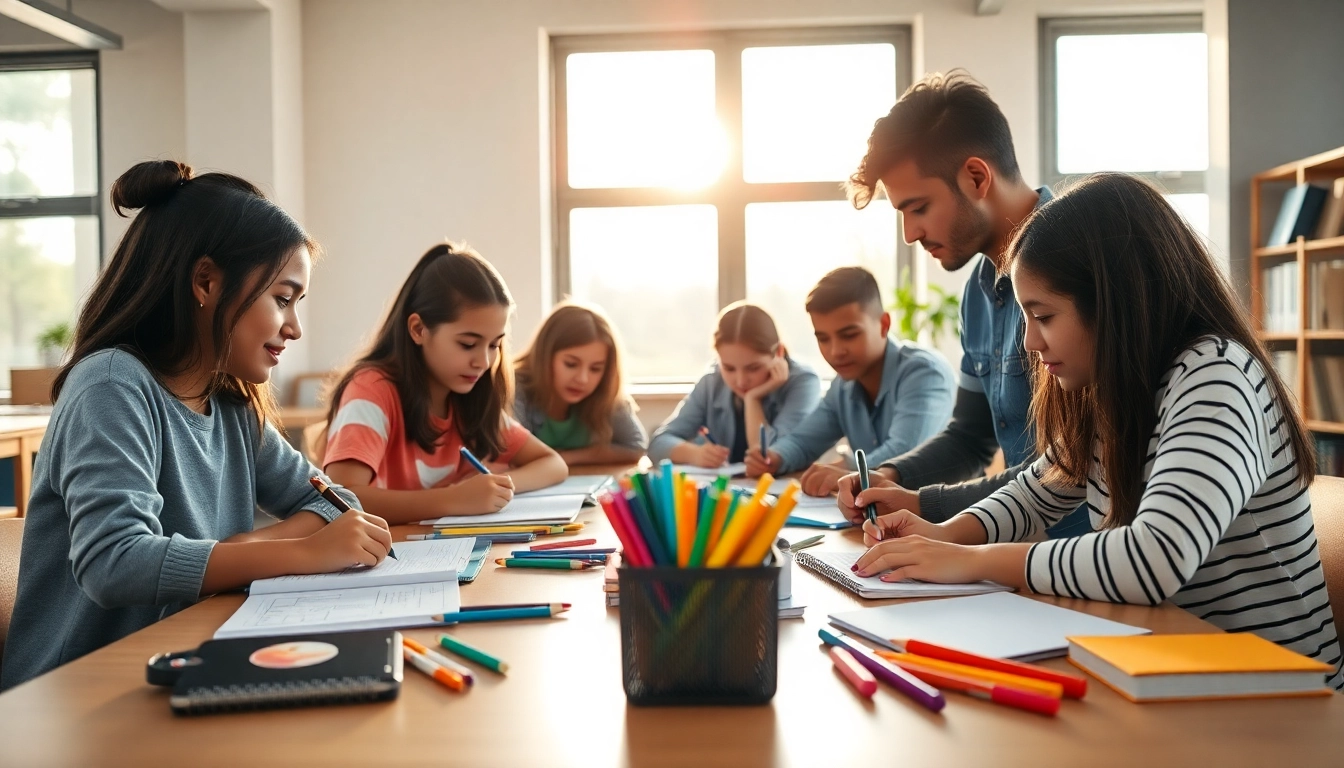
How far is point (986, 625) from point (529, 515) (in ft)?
2.84

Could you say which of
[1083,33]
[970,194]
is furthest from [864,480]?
[1083,33]

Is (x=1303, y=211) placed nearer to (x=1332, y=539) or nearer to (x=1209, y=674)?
(x=1332, y=539)

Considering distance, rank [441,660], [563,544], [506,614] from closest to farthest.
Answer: [441,660]
[506,614]
[563,544]

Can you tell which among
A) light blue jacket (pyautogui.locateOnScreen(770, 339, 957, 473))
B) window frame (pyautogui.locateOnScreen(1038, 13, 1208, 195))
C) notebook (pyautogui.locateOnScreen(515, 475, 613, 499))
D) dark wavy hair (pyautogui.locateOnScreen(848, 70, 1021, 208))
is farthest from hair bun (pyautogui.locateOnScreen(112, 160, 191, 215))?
window frame (pyautogui.locateOnScreen(1038, 13, 1208, 195))

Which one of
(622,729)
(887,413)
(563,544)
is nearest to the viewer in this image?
(622,729)

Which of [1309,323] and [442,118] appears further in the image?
[442,118]

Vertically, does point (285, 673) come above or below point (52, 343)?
below

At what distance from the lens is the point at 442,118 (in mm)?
4805

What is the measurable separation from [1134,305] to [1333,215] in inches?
132

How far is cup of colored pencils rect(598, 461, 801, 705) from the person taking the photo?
696mm

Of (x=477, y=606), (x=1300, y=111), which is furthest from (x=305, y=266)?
(x=1300, y=111)

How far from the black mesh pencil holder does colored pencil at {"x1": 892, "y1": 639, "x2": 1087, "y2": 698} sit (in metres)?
0.14

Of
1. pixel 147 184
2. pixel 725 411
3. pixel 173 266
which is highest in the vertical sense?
pixel 147 184

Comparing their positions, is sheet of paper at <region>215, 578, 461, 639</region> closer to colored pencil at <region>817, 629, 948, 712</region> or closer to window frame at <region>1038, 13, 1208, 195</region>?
colored pencil at <region>817, 629, 948, 712</region>
